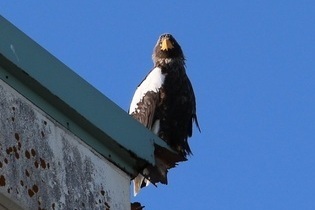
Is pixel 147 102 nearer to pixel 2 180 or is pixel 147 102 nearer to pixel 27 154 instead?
pixel 27 154

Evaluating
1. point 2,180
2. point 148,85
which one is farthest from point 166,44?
point 2,180

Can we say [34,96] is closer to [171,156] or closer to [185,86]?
[171,156]

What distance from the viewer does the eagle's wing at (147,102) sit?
7.69m

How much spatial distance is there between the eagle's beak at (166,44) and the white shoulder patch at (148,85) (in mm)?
579

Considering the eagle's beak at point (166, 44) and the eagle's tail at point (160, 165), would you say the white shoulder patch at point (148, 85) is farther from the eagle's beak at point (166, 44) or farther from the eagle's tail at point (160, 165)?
the eagle's tail at point (160, 165)

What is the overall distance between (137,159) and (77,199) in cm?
51

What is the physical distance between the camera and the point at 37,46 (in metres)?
2.95

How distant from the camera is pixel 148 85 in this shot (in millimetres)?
7750

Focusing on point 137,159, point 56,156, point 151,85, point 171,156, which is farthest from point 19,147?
point 151,85

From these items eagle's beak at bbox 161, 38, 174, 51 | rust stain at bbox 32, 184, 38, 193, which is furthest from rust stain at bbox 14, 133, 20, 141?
eagle's beak at bbox 161, 38, 174, 51

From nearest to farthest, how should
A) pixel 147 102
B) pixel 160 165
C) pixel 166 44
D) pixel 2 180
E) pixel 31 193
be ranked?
pixel 2 180, pixel 31 193, pixel 160 165, pixel 147 102, pixel 166 44

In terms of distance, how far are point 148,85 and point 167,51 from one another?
0.96m

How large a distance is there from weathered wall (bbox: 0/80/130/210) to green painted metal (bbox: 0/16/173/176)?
5cm

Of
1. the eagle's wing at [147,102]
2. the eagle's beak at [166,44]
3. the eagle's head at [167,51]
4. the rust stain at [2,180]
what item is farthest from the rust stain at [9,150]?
the eagle's beak at [166,44]
